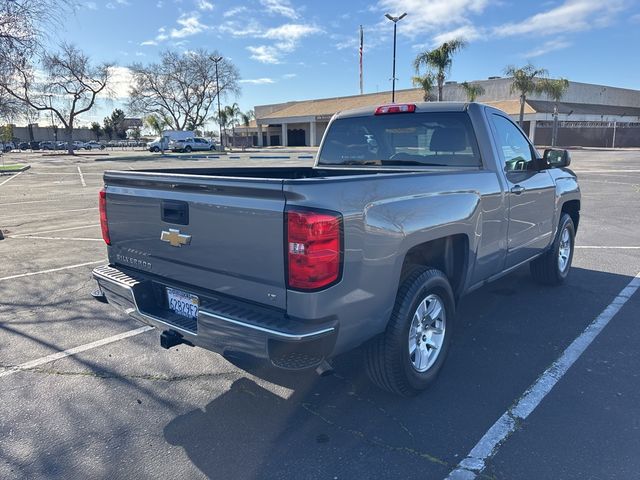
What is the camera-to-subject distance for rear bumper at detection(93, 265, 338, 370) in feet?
8.18

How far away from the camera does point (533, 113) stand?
46.0 meters

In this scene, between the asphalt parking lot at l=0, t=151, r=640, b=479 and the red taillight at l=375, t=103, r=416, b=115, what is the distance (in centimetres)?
207

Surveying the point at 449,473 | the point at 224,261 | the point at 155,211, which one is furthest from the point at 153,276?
the point at 449,473

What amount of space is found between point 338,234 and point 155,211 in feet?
4.43

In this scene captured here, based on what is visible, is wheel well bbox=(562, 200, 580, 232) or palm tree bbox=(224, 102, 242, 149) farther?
palm tree bbox=(224, 102, 242, 149)

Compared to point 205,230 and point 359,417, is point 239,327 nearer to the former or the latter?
point 205,230

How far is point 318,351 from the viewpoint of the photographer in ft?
8.32

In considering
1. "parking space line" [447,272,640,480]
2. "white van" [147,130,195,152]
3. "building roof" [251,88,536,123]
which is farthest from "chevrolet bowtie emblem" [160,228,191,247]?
"white van" [147,130,195,152]

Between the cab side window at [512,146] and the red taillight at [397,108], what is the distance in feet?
2.39

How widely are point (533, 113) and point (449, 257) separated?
1893 inches

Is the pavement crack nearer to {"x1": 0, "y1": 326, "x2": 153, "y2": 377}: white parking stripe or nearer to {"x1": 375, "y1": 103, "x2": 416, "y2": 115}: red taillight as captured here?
{"x1": 0, "y1": 326, "x2": 153, "y2": 377}: white parking stripe

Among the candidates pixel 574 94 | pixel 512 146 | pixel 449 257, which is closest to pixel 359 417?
pixel 449 257

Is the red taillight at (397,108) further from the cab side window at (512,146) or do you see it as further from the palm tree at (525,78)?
the palm tree at (525,78)

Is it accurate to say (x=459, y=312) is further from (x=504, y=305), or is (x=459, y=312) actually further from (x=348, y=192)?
(x=348, y=192)
